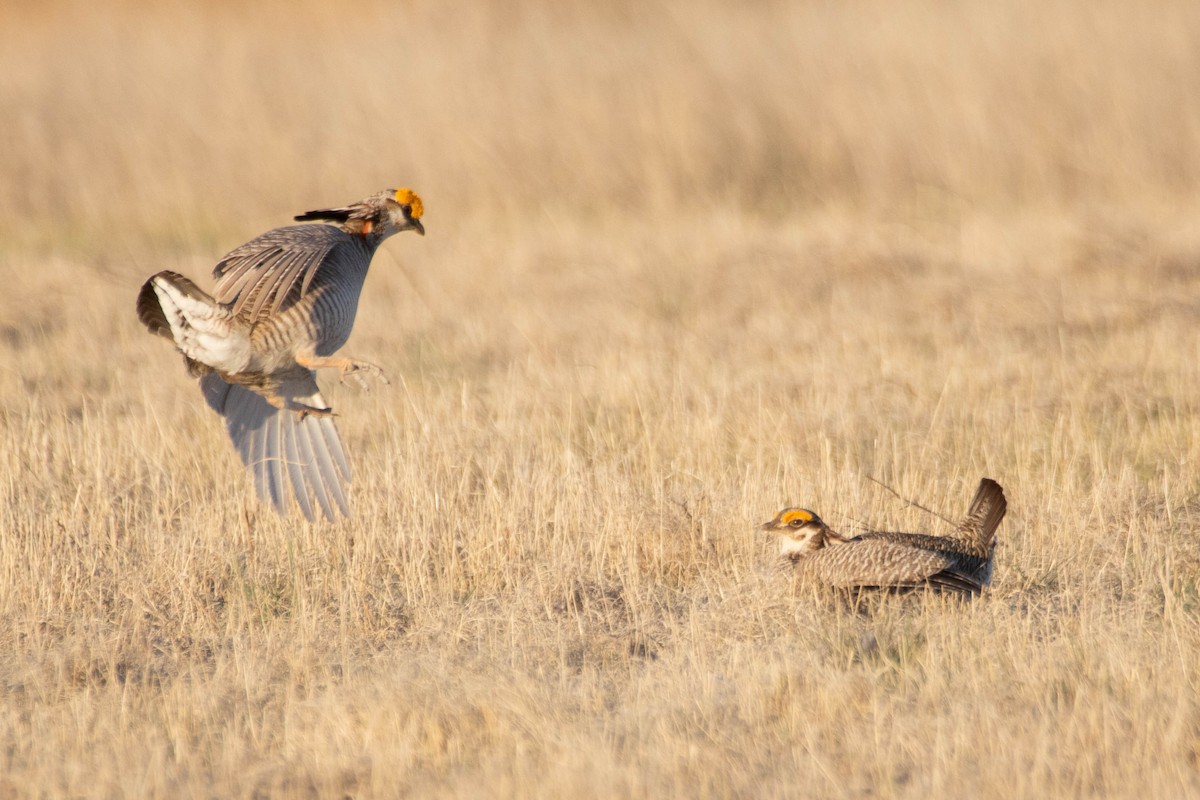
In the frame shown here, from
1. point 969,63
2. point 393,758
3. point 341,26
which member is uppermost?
point 341,26

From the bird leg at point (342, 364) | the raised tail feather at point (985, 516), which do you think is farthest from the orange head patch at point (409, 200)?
the raised tail feather at point (985, 516)

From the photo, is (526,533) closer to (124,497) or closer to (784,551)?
(784,551)

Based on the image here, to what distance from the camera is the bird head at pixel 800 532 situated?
16.0ft

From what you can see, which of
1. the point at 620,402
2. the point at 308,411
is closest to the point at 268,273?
the point at 308,411

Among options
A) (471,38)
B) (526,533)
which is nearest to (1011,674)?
(526,533)

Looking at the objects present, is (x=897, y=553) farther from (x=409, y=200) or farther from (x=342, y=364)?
(x=409, y=200)

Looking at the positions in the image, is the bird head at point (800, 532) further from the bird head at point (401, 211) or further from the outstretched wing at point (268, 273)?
the bird head at point (401, 211)

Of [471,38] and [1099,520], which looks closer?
[1099,520]

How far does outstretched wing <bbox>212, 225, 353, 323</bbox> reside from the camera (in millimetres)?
5160

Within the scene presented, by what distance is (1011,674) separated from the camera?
4.09 m

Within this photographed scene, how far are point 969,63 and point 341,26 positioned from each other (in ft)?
19.9

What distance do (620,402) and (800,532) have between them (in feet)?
7.82

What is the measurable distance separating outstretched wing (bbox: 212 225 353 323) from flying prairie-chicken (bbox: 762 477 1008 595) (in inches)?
72.5

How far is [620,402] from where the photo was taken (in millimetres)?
7195
